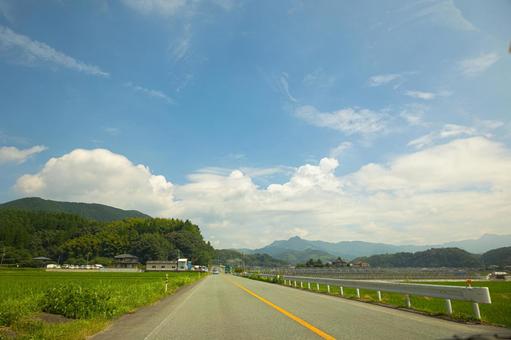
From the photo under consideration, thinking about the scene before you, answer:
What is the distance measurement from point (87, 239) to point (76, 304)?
523 feet

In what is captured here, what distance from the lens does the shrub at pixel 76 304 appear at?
1178 cm

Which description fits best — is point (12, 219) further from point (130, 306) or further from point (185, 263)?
point (130, 306)

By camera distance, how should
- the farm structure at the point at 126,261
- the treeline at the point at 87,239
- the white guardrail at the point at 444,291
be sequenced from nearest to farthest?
the white guardrail at the point at 444,291, the farm structure at the point at 126,261, the treeline at the point at 87,239

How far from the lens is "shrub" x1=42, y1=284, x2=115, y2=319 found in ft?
38.7

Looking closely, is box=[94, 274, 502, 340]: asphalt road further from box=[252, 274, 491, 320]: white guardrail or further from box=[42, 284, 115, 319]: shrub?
box=[42, 284, 115, 319]: shrub

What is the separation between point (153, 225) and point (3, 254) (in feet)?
245

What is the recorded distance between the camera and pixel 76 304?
11922mm

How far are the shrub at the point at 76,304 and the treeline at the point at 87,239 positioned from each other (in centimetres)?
14356

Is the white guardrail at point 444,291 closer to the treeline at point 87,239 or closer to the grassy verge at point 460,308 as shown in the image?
the grassy verge at point 460,308

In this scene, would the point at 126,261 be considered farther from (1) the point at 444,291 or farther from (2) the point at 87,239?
(1) the point at 444,291

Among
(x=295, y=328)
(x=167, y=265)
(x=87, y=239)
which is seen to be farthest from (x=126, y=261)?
(x=295, y=328)

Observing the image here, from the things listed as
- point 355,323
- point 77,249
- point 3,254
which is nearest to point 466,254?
point 77,249

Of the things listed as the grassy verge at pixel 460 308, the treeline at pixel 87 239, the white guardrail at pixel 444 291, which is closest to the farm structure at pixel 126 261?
the treeline at pixel 87 239

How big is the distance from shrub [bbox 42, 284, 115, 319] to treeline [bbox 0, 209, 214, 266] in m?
144
